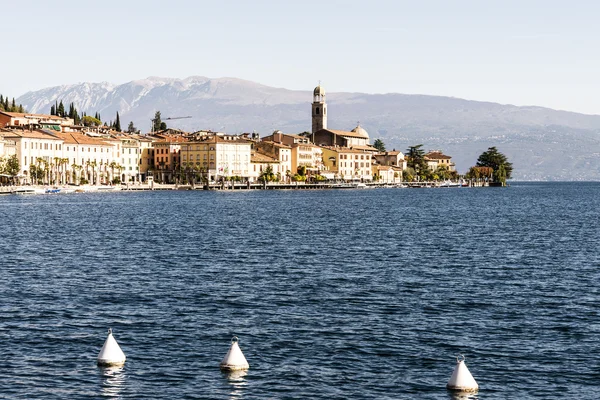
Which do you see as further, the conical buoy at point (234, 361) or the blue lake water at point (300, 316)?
the conical buoy at point (234, 361)

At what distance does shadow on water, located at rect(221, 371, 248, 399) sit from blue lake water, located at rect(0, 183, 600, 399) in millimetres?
69

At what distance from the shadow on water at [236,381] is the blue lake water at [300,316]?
2.7 inches

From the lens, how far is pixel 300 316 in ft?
103

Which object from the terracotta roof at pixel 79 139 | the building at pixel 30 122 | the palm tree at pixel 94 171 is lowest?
the palm tree at pixel 94 171

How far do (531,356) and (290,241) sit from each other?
122ft

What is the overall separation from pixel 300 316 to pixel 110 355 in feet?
28.2

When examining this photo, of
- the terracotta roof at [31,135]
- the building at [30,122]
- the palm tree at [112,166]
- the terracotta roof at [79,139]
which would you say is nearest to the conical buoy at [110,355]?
the terracotta roof at [31,135]

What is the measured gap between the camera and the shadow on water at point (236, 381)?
2198cm

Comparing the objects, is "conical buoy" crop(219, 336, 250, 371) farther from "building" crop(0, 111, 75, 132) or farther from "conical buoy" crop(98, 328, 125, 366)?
"building" crop(0, 111, 75, 132)

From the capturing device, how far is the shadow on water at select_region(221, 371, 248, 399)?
21984 millimetres

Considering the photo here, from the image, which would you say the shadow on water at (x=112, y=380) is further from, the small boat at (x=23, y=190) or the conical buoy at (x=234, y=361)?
the small boat at (x=23, y=190)

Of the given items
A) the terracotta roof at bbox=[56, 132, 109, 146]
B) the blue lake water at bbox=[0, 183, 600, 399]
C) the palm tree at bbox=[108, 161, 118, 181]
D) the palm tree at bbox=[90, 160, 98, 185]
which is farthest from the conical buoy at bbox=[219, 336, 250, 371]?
the palm tree at bbox=[108, 161, 118, 181]

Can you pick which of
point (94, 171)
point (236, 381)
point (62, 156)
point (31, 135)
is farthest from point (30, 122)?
point (236, 381)

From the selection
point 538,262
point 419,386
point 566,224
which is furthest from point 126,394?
point 566,224
